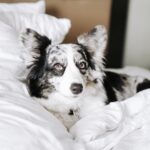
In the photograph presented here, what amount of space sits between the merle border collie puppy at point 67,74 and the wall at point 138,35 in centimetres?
106

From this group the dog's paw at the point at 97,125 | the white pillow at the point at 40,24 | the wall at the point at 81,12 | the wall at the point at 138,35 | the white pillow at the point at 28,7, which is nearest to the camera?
the dog's paw at the point at 97,125

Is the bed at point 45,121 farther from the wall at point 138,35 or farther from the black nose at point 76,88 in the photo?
the wall at point 138,35

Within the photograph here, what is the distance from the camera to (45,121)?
4.11ft

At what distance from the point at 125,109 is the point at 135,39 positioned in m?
1.33

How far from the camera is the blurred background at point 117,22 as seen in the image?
2420 mm

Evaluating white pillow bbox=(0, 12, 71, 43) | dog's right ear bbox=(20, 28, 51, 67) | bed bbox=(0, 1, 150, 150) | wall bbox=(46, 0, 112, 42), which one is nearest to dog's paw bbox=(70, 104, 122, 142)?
bed bbox=(0, 1, 150, 150)

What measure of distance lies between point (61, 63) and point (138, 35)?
1367 millimetres

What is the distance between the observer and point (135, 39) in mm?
2803

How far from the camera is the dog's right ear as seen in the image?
156 cm

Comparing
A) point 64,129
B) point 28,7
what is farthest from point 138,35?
point 64,129

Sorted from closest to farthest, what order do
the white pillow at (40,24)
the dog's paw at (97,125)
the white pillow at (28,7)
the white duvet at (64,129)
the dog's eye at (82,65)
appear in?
the white duvet at (64,129) → the dog's paw at (97,125) → the dog's eye at (82,65) → the white pillow at (40,24) → the white pillow at (28,7)

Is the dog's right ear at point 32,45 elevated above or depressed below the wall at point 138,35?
above

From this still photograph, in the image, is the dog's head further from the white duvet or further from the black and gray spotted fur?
the white duvet

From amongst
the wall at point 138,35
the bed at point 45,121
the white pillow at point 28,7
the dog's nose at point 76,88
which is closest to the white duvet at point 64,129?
the bed at point 45,121
